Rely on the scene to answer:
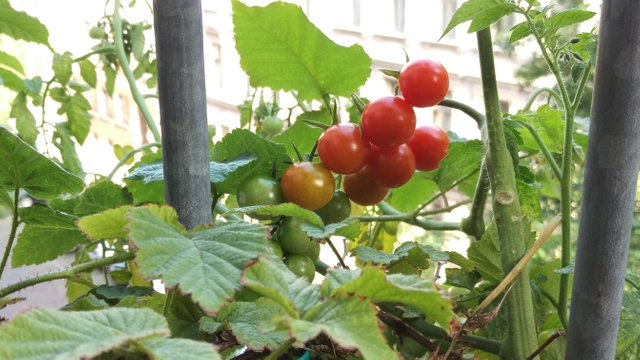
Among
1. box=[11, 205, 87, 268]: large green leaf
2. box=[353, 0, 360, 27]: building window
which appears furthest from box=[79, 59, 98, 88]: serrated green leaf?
box=[353, 0, 360, 27]: building window

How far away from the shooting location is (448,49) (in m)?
2.29

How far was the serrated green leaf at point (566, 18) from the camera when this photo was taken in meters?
0.29

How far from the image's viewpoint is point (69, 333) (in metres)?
0.18

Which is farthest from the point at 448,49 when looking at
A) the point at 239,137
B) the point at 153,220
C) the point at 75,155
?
the point at 153,220

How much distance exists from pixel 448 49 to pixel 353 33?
1.35 feet

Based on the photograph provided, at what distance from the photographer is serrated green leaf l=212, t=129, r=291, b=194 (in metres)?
0.37

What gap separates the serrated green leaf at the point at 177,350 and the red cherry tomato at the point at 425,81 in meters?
0.21

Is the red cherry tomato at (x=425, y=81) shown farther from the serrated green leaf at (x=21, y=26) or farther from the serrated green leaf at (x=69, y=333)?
the serrated green leaf at (x=21, y=26)

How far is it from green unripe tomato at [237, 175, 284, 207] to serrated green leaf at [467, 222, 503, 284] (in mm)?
110

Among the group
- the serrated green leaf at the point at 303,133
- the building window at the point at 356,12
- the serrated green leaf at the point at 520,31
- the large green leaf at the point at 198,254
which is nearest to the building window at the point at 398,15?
the building window at the point at 356,12

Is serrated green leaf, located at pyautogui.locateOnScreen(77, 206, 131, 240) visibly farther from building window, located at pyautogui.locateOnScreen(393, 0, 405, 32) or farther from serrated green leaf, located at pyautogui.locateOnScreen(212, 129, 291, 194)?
building window, located at pyautogui.locateOnScreen(393, 0, 405, 32)

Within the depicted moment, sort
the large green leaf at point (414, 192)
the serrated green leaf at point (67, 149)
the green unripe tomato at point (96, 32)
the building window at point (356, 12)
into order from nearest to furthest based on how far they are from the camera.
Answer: the large green leaf at point (414, 192) < the serrated green leaf at point (67, 149) < the green unripe tomato at point (96, 32) < the building window at point (356, 12)

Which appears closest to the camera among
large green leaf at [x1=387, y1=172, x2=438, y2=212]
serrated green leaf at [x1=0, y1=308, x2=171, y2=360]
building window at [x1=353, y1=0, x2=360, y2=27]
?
serrated green leaf at [x1=0, y1=308, x2=171, y2=360]

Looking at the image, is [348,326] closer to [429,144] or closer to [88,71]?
[429,144]
